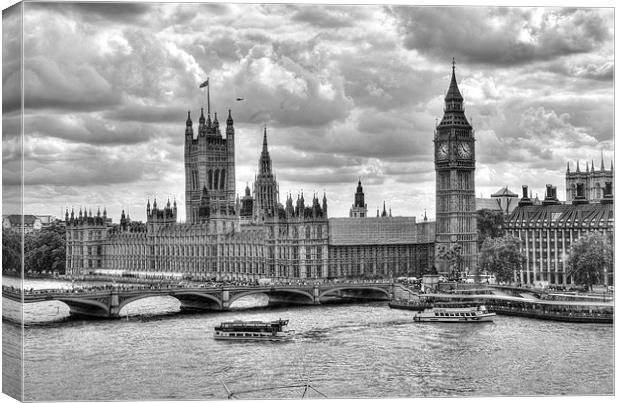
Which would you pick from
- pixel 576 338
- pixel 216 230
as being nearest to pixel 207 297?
pixel 576 338

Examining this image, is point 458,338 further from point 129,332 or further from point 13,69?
point 13,69

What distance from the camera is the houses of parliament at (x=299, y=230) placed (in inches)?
2125

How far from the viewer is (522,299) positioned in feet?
152

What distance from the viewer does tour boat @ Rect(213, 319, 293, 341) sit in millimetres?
39469

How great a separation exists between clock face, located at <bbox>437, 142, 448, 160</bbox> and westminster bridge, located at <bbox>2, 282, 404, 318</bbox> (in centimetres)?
1178

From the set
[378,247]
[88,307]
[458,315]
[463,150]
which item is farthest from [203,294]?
[463,150]

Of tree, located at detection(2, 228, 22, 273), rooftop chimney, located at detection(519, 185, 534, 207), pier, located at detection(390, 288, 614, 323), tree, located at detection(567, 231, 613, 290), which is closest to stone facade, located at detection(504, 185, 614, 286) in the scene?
rooftop chimney, located at detection(519, 185, 534, 207)

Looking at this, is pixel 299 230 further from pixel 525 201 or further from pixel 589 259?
pixel 589 259

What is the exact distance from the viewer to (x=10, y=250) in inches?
1076

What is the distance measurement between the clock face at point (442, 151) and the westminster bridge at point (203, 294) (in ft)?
38.7

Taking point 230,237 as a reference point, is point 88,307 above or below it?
below

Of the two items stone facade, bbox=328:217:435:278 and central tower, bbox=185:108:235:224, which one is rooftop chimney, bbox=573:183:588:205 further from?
central tower, bbox=185:108:235:224

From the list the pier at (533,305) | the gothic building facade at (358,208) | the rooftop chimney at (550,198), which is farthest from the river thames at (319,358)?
the gothic building facade at (358,208)

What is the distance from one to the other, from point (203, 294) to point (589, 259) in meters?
16.3
